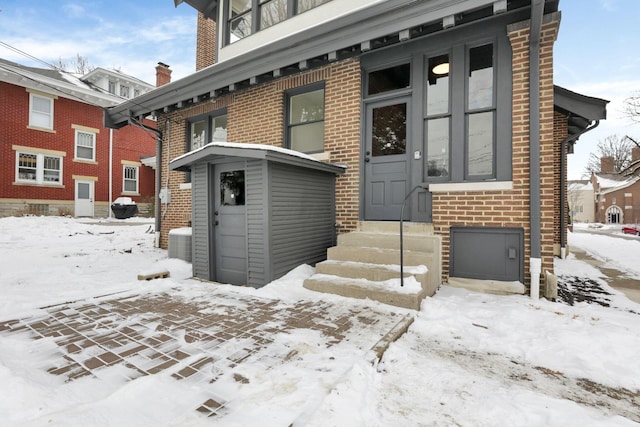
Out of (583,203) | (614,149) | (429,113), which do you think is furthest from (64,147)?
(583,203)

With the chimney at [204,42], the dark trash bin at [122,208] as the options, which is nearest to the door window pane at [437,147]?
the chimney at [204,42]

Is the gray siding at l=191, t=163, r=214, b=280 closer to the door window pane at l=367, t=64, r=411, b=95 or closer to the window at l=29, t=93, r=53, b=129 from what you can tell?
the door window pane at l=367, t=64, r=411, b=95

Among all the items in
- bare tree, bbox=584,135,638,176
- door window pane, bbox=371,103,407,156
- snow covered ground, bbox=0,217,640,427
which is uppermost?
bare tree, bbox=584,135,638,176

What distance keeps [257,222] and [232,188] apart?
89 centimetres

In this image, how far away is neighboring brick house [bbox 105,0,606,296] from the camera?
401 cm

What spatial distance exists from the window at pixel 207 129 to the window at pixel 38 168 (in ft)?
40.7

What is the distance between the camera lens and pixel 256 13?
271 inches

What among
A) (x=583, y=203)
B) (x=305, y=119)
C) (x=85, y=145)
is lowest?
(x=583, y=203)

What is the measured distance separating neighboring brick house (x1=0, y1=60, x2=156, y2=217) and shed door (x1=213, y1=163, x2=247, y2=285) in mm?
11985

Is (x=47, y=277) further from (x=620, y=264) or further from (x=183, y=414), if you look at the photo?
(x=620, y=264)

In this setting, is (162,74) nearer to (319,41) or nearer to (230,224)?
(319,41)

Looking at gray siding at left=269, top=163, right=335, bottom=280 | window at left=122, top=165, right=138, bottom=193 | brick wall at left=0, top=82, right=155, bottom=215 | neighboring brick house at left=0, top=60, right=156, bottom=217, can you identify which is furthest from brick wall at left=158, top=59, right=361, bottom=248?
window at left=122, top=165, right=138, bottom=193

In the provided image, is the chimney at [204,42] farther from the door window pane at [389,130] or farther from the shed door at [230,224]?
the door window pane at [389,130]

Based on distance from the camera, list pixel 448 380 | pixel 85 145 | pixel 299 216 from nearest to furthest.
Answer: pixel 448 380, pixel 299 216, pixel 85 145
